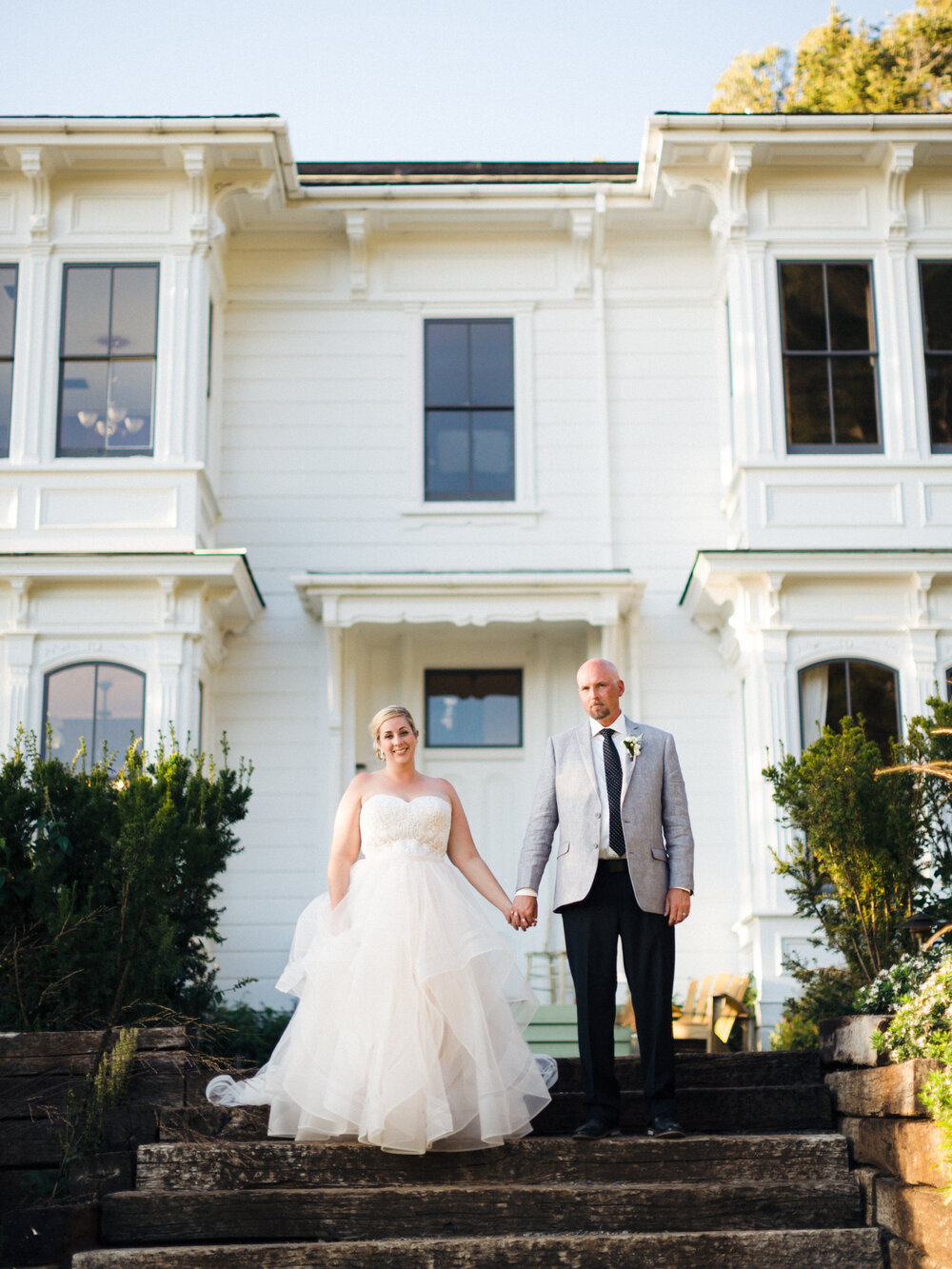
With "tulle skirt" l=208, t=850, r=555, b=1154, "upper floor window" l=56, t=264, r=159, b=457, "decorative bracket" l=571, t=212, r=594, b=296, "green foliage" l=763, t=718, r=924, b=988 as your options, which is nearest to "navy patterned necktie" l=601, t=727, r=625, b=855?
"tulle skirt" l=208, t=850, r=555, b=1154

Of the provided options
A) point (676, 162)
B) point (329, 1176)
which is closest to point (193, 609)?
point (676, 162)

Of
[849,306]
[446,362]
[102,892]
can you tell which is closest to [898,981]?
[102,892]

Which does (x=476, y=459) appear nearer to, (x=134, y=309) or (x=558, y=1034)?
(x=134, y=309)

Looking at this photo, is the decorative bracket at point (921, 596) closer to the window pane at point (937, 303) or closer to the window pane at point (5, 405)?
the window pane at point (937, 303)

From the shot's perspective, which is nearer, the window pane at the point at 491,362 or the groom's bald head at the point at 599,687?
the groom's bald head at the point at 599,687

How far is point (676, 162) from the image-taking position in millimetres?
11484

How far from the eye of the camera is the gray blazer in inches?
230

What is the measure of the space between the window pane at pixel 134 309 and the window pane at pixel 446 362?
228cm

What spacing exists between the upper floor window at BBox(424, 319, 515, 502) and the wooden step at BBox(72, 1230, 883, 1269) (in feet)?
24.8

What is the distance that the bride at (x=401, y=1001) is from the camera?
5.43 meters

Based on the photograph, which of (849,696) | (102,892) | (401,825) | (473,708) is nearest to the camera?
(401,825)

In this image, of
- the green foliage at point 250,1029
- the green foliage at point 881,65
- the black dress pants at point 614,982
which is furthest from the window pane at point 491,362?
the green foliage at point 881,65

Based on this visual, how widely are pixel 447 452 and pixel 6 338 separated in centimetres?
359

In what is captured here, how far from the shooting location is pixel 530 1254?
16.7ft
